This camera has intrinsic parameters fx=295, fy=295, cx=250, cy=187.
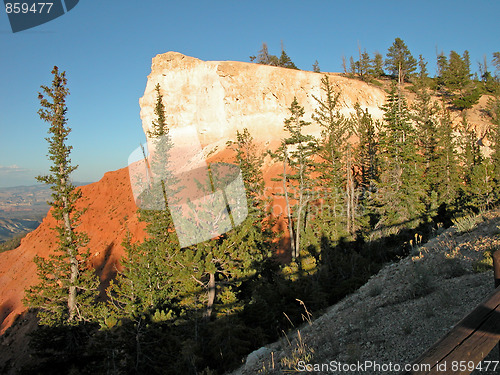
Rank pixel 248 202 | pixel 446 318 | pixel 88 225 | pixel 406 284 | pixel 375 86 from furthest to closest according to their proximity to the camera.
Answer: pixel 375 86 < pixel 88 225 < pixel 248 202 < pixel 406 284 < pixel 446 318

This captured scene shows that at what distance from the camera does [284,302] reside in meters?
15.0

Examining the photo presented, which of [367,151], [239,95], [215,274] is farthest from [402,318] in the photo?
[239,95]

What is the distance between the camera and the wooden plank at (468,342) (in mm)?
1741

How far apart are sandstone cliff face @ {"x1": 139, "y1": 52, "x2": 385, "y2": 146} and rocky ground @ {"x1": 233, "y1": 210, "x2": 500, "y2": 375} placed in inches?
1758

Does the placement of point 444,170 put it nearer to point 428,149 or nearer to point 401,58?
point 428,149

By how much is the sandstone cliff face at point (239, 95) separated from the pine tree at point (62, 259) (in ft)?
120

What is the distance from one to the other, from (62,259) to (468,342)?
67.8 ft

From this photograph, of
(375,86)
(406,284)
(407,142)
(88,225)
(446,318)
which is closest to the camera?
(446,318)

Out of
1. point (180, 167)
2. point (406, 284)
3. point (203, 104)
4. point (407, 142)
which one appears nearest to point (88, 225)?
point (180, 167)

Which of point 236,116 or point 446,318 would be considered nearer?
point 446,318

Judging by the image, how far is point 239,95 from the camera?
5359 centimetres

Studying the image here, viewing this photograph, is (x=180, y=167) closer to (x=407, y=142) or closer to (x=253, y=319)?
(x=407, y=142)

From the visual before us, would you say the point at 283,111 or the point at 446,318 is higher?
the point at 283,111

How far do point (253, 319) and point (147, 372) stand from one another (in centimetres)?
577
